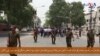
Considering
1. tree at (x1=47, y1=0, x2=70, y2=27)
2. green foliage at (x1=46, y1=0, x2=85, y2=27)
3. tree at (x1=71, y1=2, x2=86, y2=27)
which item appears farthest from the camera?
tree at (x1=47, y1=0, x2=70, y2=27)

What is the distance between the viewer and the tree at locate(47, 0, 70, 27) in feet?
542

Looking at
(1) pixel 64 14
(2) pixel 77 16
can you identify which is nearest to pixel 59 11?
(1) pixel 64 14

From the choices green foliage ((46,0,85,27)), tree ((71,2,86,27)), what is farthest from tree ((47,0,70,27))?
tree ((71,2,86,27))

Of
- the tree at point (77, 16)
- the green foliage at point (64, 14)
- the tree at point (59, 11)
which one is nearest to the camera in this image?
the tree at point (77, 16)

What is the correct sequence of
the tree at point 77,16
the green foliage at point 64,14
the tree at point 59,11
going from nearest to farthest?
the tree at point 77,16, the green foliage at point 64,14, the tree at point 59,11

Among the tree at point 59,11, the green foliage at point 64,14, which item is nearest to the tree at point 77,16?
the green foliage at point 64,14

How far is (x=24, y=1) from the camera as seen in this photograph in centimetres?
8344

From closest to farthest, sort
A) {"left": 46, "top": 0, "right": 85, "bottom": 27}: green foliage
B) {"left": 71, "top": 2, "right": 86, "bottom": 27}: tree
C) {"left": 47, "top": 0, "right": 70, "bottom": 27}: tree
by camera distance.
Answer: {"left": 71, "top": 2, "right": 86, "bottom": 27}: tree, {"left": 46, "top": 0, "right": 85, "bottom": 27}: green foliage, {"left": 47, "top": 0, "right": 70, "bottom": 27}: tree

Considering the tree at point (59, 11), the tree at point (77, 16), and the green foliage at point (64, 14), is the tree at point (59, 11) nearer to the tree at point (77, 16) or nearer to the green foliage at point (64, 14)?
the green foliage at point (64, 14)

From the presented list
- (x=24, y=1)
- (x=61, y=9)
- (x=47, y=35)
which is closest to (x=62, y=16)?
(x=61, y=9)

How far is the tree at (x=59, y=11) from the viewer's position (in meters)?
165

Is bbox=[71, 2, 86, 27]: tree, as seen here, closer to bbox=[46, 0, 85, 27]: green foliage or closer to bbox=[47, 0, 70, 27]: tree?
bbox=[46, 0, 85, 27]: green foliage

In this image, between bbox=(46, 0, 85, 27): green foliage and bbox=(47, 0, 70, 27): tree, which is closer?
bbox=(46, 0, 85, 27): green foliage

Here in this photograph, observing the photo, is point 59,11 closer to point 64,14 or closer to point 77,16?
point 64,14
